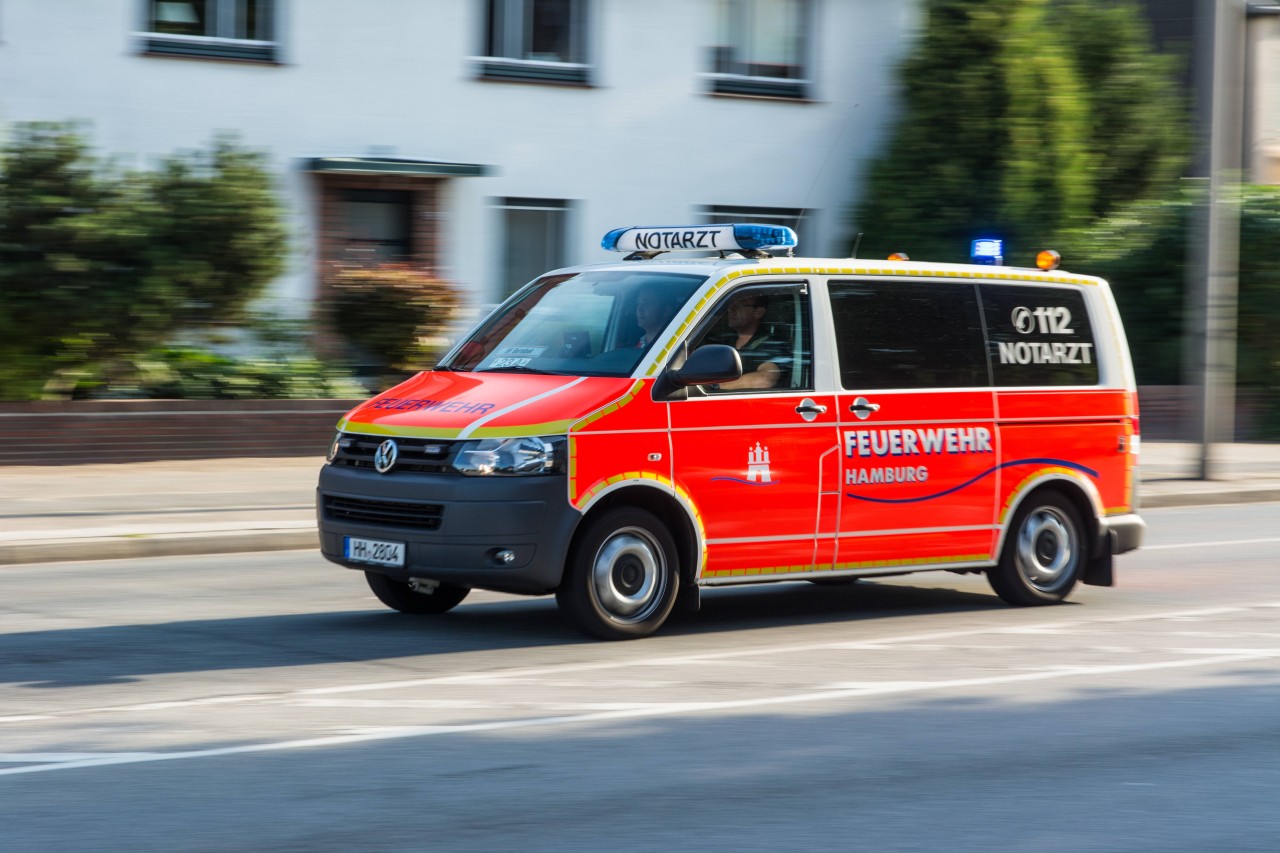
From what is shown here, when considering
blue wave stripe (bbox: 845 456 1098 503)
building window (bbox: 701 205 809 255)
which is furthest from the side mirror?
building window (bbox: 701 205 809 255)

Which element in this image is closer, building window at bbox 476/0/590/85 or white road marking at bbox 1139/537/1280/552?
white road marking at bbox 1139/537/1280/552

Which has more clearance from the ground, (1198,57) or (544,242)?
(1198,57)

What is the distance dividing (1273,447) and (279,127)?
42.0 ft

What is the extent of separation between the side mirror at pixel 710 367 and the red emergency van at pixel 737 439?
0.5 inches

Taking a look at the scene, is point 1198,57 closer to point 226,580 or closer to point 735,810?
point 226,580

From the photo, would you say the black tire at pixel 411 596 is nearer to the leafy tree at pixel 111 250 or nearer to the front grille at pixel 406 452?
the front grille at pixel 406 452

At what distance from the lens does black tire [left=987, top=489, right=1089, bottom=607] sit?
1073cm

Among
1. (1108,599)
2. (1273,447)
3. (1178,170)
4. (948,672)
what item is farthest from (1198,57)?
(948,672)

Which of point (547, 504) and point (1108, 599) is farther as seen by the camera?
point (1108, 599)

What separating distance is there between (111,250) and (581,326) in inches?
364

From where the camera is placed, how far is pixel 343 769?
21.1 ft

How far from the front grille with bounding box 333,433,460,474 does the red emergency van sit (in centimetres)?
1

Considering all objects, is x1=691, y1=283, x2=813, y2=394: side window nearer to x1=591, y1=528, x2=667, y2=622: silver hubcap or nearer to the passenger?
the passenger

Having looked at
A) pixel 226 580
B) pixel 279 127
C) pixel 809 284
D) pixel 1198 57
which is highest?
pixel 1198 57
